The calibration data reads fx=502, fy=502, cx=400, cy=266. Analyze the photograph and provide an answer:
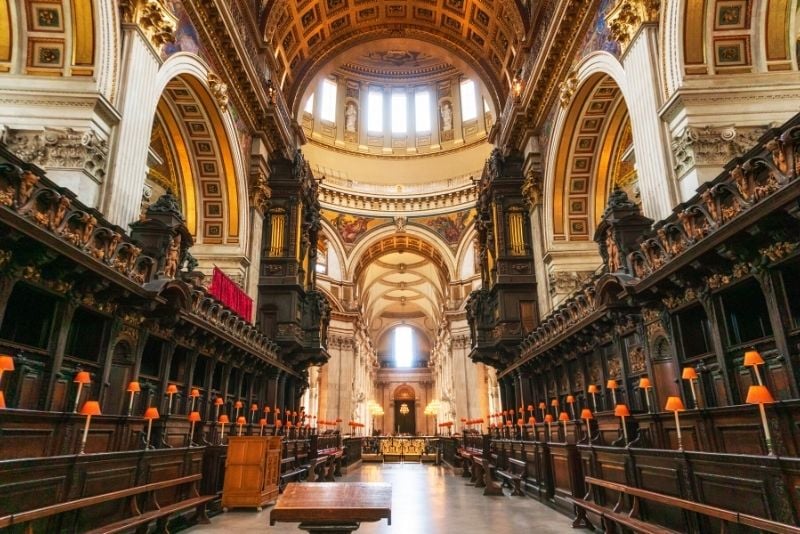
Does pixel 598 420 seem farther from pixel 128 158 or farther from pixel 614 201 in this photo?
Result: pixel 128 158

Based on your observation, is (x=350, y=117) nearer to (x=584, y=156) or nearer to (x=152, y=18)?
(x=584, y=156)

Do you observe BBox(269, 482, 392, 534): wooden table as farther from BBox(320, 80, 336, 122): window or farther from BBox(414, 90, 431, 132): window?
BBox(414, 90, 431, 132): window

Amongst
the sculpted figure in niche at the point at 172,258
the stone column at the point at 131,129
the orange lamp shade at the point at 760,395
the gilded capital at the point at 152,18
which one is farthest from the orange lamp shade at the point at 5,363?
the gilded capital at the point at 152,18

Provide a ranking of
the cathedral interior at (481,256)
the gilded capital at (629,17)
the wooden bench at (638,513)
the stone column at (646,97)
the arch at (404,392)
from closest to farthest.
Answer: the wooden bench at (638,513) < the cathedral interior at (481,256) < the stone column at (646,97) < the gilded capital at (629,17) < the arch at (404,392)

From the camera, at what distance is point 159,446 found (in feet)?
24.7

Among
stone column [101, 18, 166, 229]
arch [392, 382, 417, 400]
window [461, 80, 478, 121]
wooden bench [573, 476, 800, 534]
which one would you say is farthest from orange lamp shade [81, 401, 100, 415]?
arch [392, 382, 417, 400]

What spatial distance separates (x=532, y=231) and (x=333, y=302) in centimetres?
1883

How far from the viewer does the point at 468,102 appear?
107ft

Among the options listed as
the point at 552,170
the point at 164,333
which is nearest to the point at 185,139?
the point at 164,333

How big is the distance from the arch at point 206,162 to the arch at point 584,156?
371 inches

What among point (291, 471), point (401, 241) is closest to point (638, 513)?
point (291, 471)

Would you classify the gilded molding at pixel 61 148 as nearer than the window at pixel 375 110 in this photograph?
Yes

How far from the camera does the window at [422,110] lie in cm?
3344

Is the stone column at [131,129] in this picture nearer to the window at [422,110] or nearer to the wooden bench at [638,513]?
the wooden bench at [638,513]
